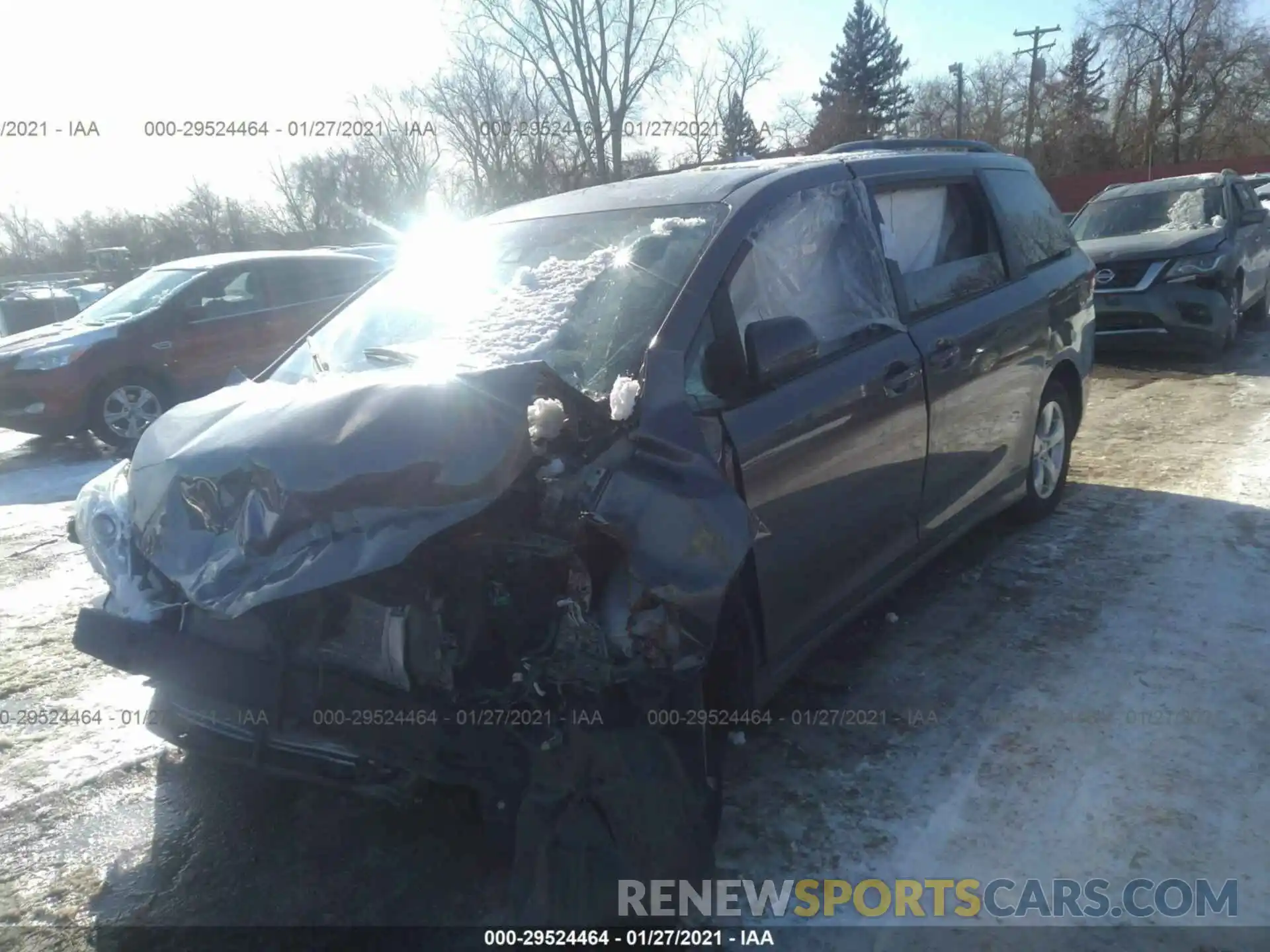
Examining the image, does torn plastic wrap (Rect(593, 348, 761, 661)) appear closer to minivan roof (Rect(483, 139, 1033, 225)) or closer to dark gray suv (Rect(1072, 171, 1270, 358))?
minivan roof (Rect(483, 139, 1033, 225))

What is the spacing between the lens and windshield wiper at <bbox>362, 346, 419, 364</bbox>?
3.01 m

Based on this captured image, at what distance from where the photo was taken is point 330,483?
2273 millimetres

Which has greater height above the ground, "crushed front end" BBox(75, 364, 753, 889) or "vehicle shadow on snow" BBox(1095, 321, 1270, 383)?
"crushed front end" BBox(75, 364, 753, 889)

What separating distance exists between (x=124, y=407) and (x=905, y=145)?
24.1 ft

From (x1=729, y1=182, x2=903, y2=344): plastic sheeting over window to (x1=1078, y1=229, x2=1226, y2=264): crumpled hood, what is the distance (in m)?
6.47


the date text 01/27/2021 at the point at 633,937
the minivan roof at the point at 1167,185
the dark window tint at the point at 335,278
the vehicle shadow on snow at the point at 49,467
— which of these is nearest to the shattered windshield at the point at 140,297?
the dark window tint at the point at 335,278

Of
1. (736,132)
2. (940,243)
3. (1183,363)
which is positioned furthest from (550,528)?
(736,132)

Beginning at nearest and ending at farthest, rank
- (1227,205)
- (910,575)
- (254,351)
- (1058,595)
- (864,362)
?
(864,362), (910,575), (1058,595), (254,351), (1227,205)

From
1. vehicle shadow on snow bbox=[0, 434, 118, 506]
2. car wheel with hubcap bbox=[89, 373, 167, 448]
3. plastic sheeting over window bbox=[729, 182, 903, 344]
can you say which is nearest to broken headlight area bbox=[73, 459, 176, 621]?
plastic sheeting over window bbox=[729, 182, 903, 344]

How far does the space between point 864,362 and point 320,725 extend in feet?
7.09

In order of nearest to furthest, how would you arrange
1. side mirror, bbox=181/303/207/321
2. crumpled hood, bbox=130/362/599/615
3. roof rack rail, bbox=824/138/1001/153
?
crumpled hood, bbox=130/362/599/615 < roof rack rail, bbox=824/138/1001/153 < side mirror, bbox=181/303/207/321

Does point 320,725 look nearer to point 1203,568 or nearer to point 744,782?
point 744,782

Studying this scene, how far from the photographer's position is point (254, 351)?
30.9 ft

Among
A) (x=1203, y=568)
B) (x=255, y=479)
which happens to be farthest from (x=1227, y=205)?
(x=255, y=479)
